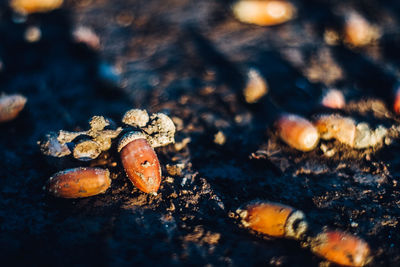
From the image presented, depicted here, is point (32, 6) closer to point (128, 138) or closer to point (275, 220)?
point (128, 138)

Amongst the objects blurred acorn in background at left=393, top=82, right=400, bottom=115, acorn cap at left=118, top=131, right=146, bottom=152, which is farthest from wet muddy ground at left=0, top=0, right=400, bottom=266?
acorn cap at left=118, top=131, right=146, bottom=152

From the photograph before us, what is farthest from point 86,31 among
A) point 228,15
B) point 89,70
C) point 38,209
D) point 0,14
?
point 38,209

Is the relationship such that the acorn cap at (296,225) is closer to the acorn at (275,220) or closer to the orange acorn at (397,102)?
the acorn at (275,220)

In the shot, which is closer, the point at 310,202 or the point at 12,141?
the point at 310,202

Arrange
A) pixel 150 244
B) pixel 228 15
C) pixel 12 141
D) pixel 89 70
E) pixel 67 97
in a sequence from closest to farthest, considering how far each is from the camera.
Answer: pixel 150 244, pixel 12 141, pixel 67 97, pixel 89 70, pixel 228 15

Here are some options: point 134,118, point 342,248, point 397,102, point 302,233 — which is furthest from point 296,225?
point 397,102

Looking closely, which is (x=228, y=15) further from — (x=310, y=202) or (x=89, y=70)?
(x=310, y=202)
